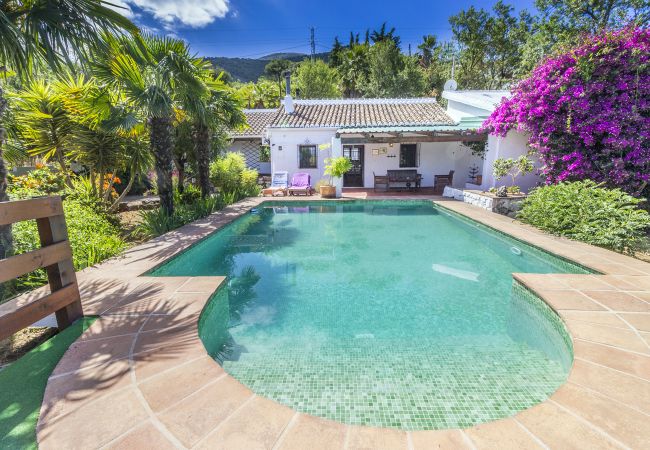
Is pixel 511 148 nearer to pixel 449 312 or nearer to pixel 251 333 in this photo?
pixel 449 312

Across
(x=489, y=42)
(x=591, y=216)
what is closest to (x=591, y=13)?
(x=489, y=42)

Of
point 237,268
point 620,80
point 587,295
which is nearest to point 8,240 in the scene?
point 237,268

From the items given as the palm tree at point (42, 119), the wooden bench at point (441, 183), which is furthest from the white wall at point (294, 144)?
the palm tree at point (42, 119)

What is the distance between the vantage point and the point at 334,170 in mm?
14117

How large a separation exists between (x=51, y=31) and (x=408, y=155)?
16158 mm

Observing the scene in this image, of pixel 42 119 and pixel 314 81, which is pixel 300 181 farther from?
pixel 314 81

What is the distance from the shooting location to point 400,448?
2.02 meters

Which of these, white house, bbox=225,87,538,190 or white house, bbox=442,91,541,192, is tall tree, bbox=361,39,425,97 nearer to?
white house, bbox=225,87,538,190

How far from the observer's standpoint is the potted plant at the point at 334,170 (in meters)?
14.0

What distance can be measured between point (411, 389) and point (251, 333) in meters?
2.13

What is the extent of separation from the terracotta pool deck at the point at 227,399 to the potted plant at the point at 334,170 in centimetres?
1079

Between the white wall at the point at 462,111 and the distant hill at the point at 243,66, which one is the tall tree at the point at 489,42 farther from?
the distant hill at the point at 243,66

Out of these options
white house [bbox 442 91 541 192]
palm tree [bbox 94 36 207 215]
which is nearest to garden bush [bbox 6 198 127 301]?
palm tree [bbox 94 36 207 215]

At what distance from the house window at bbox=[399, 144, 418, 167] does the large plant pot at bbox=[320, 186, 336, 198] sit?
548cm
